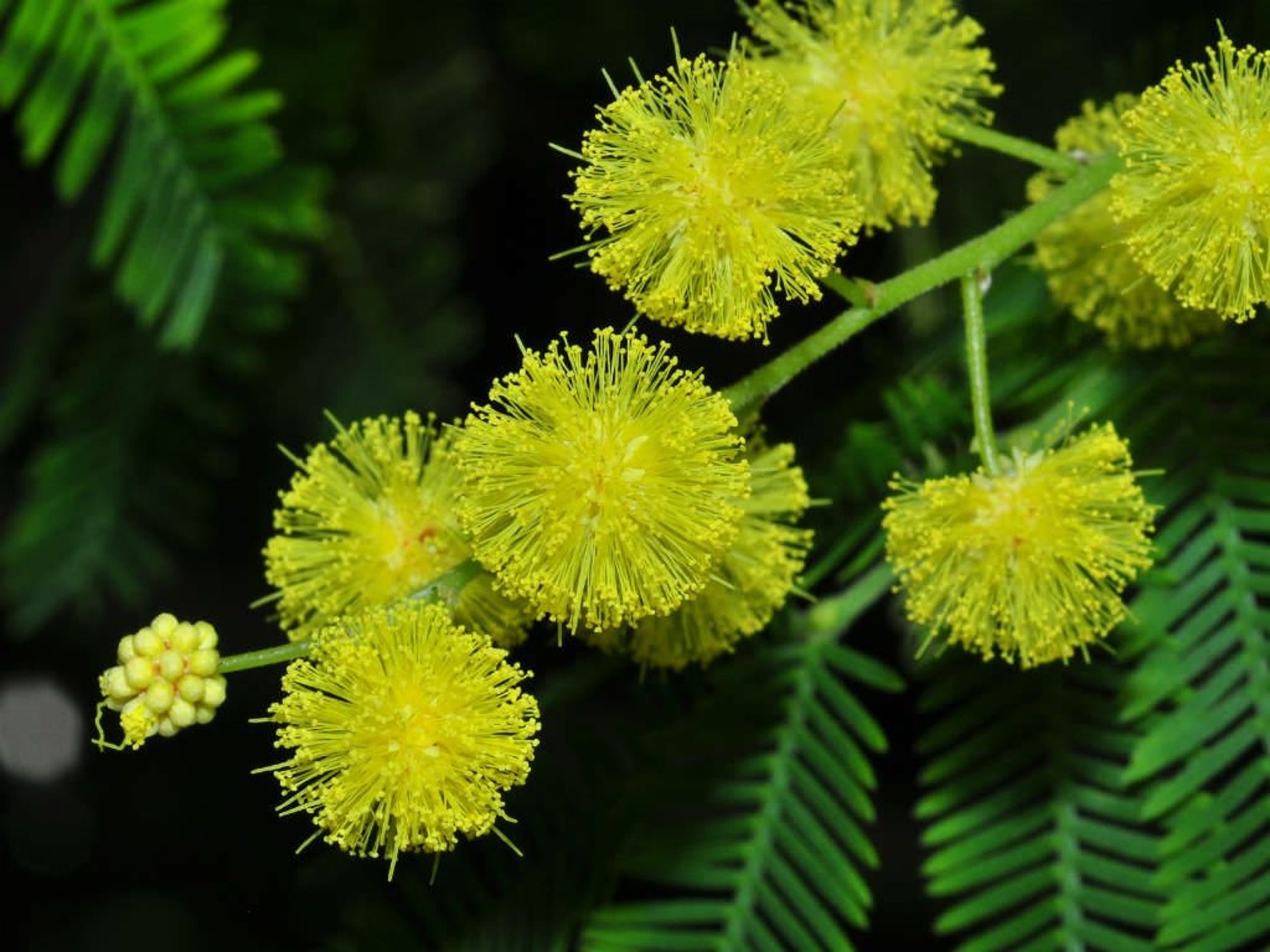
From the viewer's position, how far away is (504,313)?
2.75 metres

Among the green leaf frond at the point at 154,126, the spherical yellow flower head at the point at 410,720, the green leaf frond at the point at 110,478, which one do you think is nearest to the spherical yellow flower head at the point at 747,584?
the spherical yellow flower head at the point at 410,720

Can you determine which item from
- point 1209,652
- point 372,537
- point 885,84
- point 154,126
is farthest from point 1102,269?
point 154,126

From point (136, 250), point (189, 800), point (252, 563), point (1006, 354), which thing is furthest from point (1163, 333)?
point (189, 800)

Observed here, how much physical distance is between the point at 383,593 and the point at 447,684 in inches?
8.3

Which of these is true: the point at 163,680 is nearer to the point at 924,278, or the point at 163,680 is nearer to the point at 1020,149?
the point at 924,278

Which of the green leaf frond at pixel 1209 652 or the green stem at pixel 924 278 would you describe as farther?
the green leaf frond at pixel 1209 652

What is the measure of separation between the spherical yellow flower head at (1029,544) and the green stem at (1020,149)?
0.33 m

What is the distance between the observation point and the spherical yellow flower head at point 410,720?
1.37 meters

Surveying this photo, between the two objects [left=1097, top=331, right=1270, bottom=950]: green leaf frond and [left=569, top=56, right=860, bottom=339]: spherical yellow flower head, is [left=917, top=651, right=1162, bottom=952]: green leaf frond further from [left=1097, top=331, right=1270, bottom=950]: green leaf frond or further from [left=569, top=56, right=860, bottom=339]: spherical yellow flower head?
[left=569, top=56, right=860, bottom=339]: spherical yellow flower head

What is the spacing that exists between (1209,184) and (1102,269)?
22 centimetres

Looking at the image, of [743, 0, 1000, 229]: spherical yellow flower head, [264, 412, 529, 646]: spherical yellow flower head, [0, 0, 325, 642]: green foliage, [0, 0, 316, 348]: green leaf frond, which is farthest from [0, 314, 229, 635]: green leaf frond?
[743, 0, 1000, 229]: spherical yellow flower head

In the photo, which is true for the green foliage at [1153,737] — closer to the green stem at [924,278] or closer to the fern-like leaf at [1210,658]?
the fern-like leaf at [1210,658]

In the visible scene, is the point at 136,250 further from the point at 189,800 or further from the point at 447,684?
the point at 189,800

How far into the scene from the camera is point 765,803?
1831mm
